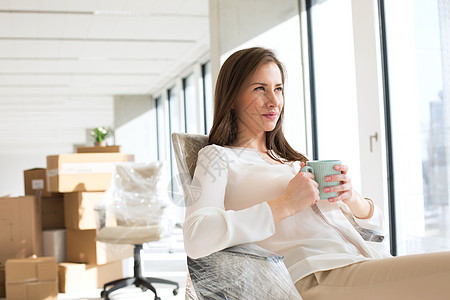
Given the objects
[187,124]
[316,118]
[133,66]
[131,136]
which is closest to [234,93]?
[316,118]

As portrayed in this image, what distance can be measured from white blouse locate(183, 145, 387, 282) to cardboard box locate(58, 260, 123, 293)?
2.70 meters

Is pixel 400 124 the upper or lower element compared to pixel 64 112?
lower

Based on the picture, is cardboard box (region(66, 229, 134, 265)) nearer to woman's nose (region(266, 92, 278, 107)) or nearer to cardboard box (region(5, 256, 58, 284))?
cardboard box (region(5, 256, 58, 284))

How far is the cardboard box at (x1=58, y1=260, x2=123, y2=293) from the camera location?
3771 millimetres

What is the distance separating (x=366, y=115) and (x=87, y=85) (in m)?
6.56

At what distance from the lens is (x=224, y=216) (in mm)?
1223

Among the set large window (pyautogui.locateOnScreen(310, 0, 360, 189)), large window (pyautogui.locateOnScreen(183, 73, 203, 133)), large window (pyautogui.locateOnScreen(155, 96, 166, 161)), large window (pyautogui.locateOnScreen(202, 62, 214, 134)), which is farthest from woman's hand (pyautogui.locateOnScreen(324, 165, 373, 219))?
large window (pyautogui.locateOnScreen(155, 96, 166, 161))

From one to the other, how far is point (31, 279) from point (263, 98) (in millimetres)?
2646

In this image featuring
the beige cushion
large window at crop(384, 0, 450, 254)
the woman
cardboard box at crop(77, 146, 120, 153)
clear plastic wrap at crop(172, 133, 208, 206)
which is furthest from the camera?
cardboard box at crop(77, 146, 120, 153)

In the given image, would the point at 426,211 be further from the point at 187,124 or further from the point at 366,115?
the point at 187,124

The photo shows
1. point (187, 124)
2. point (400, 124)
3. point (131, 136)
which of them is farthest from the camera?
point (131, 136)

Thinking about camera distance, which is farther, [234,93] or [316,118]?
[316,118]

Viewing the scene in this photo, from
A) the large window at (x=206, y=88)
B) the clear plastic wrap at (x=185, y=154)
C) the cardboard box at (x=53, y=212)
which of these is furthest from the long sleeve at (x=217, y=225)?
the large window at (x=206, y=88)

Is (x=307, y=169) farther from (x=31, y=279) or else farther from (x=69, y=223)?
(x=69, y=223)
